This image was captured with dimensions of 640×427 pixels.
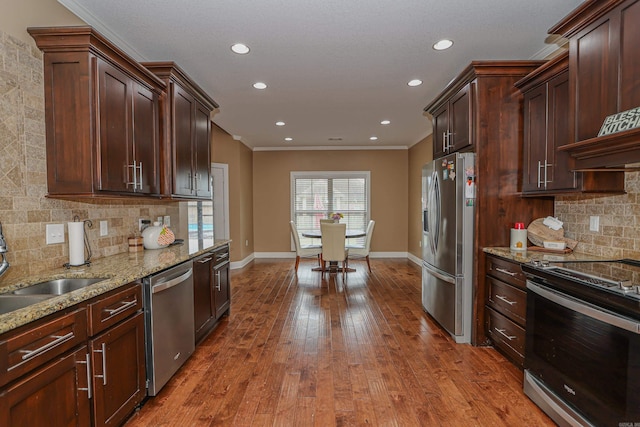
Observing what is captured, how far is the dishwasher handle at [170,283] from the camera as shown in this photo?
2.05 meters

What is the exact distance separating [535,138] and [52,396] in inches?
136

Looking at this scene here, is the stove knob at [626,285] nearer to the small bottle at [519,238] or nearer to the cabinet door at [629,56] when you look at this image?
the cabinet door at [629,56]

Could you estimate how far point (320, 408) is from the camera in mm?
2041

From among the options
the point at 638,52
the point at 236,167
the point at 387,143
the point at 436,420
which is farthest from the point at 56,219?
the point at 387,143

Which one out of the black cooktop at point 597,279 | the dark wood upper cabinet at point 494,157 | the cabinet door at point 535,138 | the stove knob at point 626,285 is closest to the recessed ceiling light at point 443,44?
the dark wood upper cabinet at point 494,157

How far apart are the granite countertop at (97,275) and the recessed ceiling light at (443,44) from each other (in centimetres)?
274

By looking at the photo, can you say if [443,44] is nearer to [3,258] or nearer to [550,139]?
[550,139]

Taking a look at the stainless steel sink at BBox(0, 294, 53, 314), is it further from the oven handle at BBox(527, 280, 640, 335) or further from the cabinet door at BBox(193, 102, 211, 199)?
the oven handle at BBox(527, 280, 640, 335)

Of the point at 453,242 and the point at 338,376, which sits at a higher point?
the point at 453,242

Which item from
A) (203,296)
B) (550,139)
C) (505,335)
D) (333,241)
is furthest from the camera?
(333,241)

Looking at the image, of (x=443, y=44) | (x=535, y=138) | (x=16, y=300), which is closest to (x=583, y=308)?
(x=535, y=138)

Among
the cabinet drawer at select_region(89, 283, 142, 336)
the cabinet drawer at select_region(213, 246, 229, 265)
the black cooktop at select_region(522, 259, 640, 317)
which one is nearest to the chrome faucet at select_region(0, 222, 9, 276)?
the cabinet drawer at select_region(89, 283, 142, 336)

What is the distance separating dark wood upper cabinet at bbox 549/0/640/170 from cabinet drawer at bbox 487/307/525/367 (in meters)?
1.27

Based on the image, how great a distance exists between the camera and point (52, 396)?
52.0 inches
